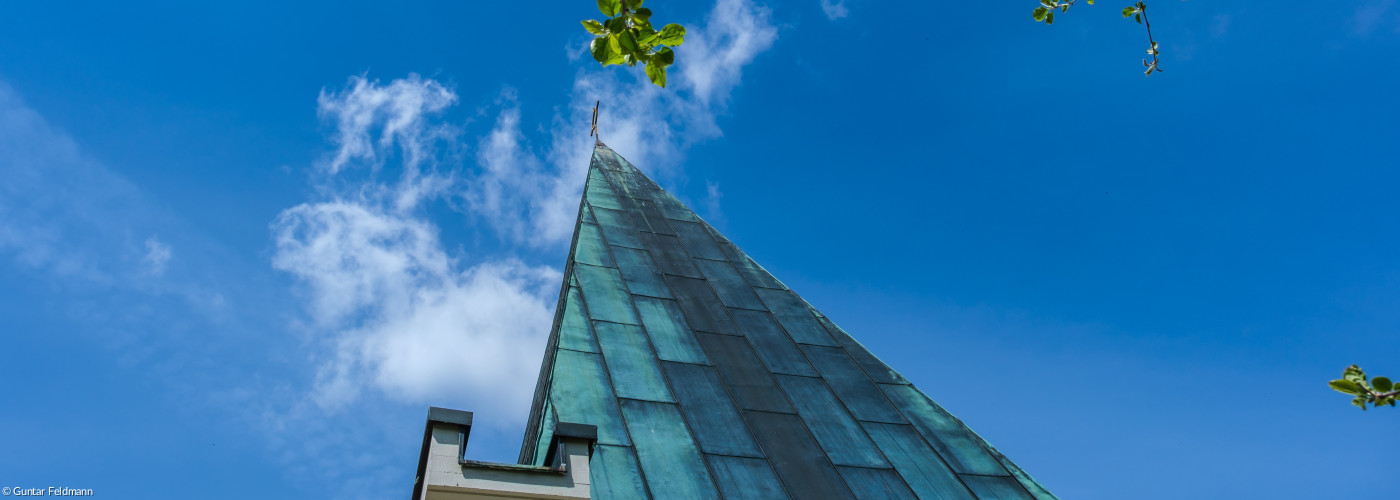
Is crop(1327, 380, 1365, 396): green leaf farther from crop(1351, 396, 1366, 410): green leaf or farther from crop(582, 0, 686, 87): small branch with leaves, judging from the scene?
crop(582, 0, 686, 87): small branch with leaves

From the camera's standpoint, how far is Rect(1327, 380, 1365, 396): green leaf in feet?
12.5

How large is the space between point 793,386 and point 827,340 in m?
1.88

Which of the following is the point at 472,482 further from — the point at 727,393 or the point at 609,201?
the point at 609,201

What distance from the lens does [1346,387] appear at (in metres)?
3.83

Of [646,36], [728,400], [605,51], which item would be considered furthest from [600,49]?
[728,400]

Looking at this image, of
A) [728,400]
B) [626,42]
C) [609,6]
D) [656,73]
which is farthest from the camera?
[728,400]

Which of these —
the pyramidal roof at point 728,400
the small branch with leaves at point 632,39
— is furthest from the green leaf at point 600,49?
the pyramidal roof at point 728,400

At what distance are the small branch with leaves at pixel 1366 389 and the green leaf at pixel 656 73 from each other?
Result: 10.6ft

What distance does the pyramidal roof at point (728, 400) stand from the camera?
337 inches

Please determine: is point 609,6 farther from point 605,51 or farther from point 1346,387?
point 1346,387

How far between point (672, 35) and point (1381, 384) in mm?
→ 3433

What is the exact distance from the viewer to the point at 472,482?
7.00 m

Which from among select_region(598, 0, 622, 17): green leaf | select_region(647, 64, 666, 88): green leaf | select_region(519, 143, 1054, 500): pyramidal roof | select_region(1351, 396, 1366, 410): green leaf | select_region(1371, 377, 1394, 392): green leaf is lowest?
select_region(1351, 396, 1366, 410): green leaf

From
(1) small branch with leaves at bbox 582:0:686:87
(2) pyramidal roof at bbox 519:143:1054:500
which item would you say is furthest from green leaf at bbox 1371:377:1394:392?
(2) pyramidal roof at bbox 519:143:1054:500
